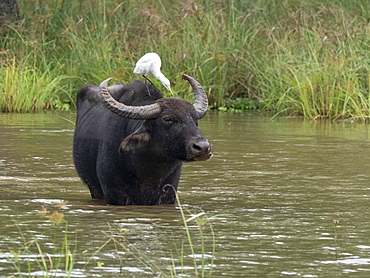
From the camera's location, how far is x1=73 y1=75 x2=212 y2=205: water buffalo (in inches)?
281

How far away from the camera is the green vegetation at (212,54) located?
16094mm

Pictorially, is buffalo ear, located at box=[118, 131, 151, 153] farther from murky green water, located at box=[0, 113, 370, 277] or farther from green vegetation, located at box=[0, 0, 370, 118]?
green vegetation, located at box=[0, 0, 370, 118]

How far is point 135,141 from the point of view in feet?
23.9

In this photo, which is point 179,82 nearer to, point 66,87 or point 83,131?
point 66,87

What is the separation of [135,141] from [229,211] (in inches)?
37.0

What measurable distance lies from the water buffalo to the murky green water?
0.18m

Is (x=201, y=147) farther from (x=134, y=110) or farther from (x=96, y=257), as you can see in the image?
(x=96, y=257)

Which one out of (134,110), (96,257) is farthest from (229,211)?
(96,257)

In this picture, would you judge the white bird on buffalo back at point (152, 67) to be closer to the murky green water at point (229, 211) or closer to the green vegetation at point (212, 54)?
the murky green water at point (229, 211)

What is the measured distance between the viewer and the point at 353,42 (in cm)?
1622

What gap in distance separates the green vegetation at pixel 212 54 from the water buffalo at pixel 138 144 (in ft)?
26.6

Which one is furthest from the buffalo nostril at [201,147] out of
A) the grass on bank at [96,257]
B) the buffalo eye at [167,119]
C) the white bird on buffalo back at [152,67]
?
the white bird on buffalo back at [152,67]

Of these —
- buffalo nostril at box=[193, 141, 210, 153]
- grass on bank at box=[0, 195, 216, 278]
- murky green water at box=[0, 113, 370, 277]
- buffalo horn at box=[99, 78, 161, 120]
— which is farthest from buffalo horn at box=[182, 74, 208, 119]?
grass on bank at box=[0, 195, 216, 278]

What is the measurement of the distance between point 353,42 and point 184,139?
9.81m
